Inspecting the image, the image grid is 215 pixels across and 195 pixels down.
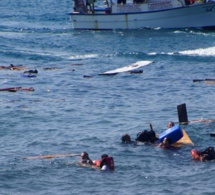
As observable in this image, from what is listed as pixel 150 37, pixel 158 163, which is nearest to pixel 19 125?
pixel 158 163

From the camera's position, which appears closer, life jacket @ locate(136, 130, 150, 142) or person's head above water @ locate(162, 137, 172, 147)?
person's head above water @ locate(162, 137, 172, 147)

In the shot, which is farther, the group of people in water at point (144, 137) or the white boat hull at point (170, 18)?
the white boat hull at point (170, 18)

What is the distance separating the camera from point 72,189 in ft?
109

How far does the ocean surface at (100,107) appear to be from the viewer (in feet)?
112

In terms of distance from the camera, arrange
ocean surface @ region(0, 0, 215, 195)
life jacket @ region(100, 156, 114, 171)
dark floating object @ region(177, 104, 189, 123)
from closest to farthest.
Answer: ocean surface @ region(0, 0, 215, 195)
life jacket @ region(100, 156, 114, 171)
dark floating object @ region(177, 104, 189, 123)

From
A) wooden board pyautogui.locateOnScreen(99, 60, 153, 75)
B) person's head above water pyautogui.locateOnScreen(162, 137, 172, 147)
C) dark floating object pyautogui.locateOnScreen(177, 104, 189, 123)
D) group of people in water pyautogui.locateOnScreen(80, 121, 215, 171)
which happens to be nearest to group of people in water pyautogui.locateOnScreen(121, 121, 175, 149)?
group of people in water pyautogui.locateOnScreen(80, 121, 215, 171)

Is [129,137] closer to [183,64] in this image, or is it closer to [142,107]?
[142,107]

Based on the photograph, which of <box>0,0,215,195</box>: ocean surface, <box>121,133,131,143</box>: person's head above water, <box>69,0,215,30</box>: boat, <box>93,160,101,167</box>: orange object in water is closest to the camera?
<box>0,0,215,195</box>: ocean surface

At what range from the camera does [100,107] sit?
1905 inches

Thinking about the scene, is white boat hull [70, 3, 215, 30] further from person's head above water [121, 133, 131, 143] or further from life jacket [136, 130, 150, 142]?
life jacket [136, 130, 150, 142]

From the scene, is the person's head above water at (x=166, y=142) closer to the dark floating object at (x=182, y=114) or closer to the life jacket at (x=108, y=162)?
the life jacket at (x=108, y=162)

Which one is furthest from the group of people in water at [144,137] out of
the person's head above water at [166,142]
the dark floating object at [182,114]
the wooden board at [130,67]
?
the wooden board at [130,67]

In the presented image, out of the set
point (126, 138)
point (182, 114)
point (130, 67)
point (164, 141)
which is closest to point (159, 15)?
point (130, 67)

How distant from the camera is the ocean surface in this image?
112 feet
